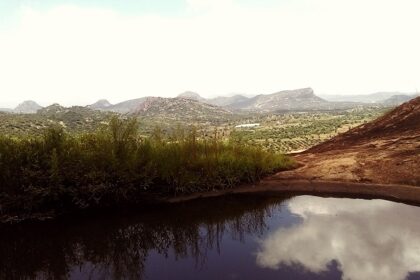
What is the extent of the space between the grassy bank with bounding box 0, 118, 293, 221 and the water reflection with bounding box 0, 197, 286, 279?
151cm

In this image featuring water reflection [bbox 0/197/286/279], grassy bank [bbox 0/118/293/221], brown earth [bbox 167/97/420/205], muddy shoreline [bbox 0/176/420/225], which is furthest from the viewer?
brown earth [bbox 167/97/420/205]

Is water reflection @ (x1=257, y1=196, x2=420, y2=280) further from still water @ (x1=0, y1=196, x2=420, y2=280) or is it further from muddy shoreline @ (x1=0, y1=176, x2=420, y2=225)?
muddy shoreline @ (x1=0, y1=176, x2=420, y2=225)

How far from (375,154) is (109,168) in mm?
15956

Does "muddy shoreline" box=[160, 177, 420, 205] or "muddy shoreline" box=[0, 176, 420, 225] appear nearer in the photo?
"muddy shoreline" box=[0, 176, 420, 225]

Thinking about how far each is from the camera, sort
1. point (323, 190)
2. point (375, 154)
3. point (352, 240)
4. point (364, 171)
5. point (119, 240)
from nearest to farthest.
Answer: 1. point (352, 240)
2. point (119, 240)
3. point (323, 190)
4. point (364, 171)
5. point (375, 154)

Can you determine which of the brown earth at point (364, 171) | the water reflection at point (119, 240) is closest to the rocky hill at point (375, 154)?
the brown earth at point (364, 171)

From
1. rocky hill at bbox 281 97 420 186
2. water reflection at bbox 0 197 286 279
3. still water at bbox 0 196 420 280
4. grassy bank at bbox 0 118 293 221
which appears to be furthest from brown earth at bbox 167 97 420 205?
water reflection at bbox 0 197 286 279

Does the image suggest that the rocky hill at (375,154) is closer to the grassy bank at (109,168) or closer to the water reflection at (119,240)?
the grassy bank at (109,168)

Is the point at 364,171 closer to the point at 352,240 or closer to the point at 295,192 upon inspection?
the point at 295,192

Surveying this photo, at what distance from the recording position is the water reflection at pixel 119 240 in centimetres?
1340

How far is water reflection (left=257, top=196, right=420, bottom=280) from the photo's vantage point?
12.9 m

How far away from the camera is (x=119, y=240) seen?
51.2 ft

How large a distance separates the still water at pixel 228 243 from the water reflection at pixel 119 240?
4 centimetres

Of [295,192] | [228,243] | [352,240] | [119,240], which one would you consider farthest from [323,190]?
[119,240]
